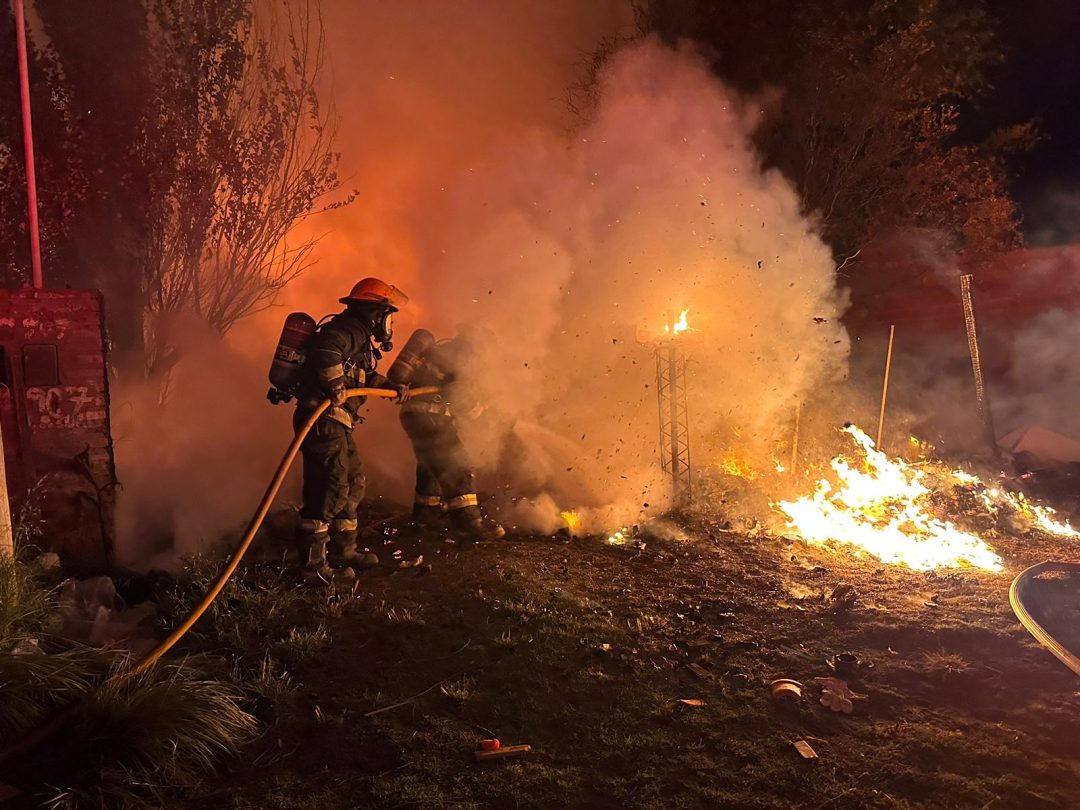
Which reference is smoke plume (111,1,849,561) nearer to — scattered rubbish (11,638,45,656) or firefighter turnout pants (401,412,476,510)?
firefighter turnout pants (401,412,476,510)

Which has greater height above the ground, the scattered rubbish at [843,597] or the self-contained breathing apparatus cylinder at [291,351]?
the self-contained breathing apparatus cylinder at [291,351]

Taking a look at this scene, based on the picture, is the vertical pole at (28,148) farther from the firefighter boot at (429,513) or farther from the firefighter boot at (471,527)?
the firefighter boot at (471,527)

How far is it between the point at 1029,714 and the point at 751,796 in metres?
1.89

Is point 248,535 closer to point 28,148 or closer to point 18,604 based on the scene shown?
point 18,604

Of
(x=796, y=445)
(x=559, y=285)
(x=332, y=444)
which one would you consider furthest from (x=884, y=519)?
(x=332, y=444)

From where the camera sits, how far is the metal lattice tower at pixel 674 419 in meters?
8.50

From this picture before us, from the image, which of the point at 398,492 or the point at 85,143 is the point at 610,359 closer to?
the point at 398,492

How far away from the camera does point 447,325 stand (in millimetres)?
9641

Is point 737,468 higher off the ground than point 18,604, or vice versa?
point 18,604

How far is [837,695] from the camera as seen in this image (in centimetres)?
398

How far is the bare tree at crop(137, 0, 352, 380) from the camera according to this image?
8578 millimetres

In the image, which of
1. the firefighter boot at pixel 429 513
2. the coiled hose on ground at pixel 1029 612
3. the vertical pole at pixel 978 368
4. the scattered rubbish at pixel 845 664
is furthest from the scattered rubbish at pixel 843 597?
the vertical pole at pixel 978 368

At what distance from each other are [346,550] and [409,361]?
1940 mm

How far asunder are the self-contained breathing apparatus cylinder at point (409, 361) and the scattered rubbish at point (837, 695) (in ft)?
14.6
